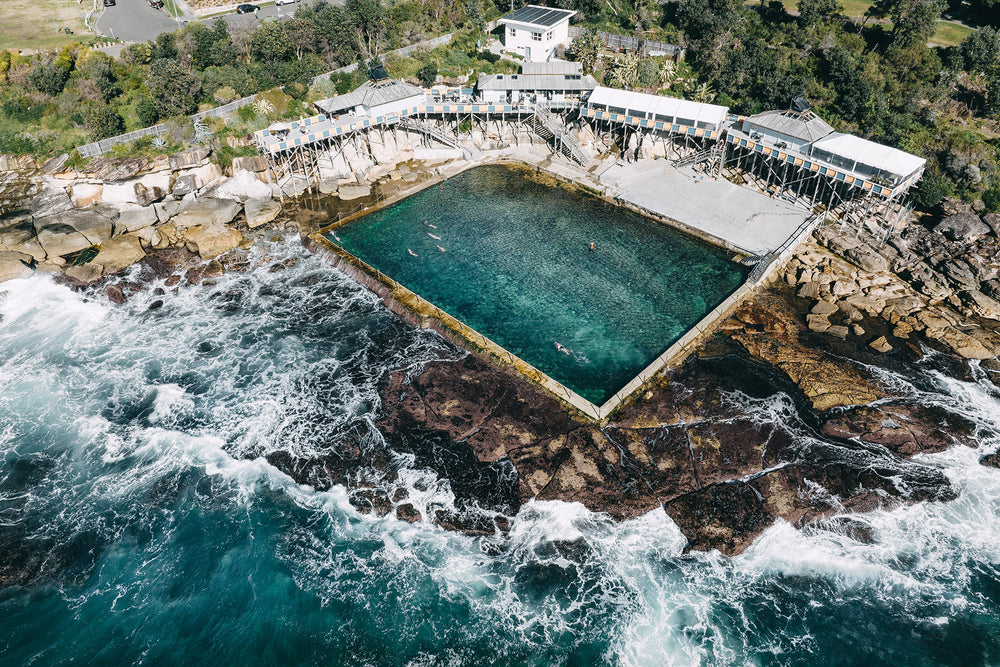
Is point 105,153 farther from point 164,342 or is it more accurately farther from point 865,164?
point 865,164

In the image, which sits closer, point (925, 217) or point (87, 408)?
point (87, 408)

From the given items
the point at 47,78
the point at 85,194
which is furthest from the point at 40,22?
the point at 85,194

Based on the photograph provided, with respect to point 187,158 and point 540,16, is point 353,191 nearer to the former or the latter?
point 187,158

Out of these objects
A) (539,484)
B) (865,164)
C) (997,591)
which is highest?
(865,164)

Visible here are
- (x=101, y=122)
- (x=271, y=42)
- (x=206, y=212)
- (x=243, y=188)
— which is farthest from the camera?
(x=271, y=42)

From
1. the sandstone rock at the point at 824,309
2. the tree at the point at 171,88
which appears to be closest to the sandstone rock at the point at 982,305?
the sandstone rock at the point at 824,309

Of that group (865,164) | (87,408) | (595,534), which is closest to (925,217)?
(865,164)

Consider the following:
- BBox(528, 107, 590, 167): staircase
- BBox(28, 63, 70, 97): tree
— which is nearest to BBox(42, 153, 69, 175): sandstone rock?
BBox(28, 63, 70, 97): tree
